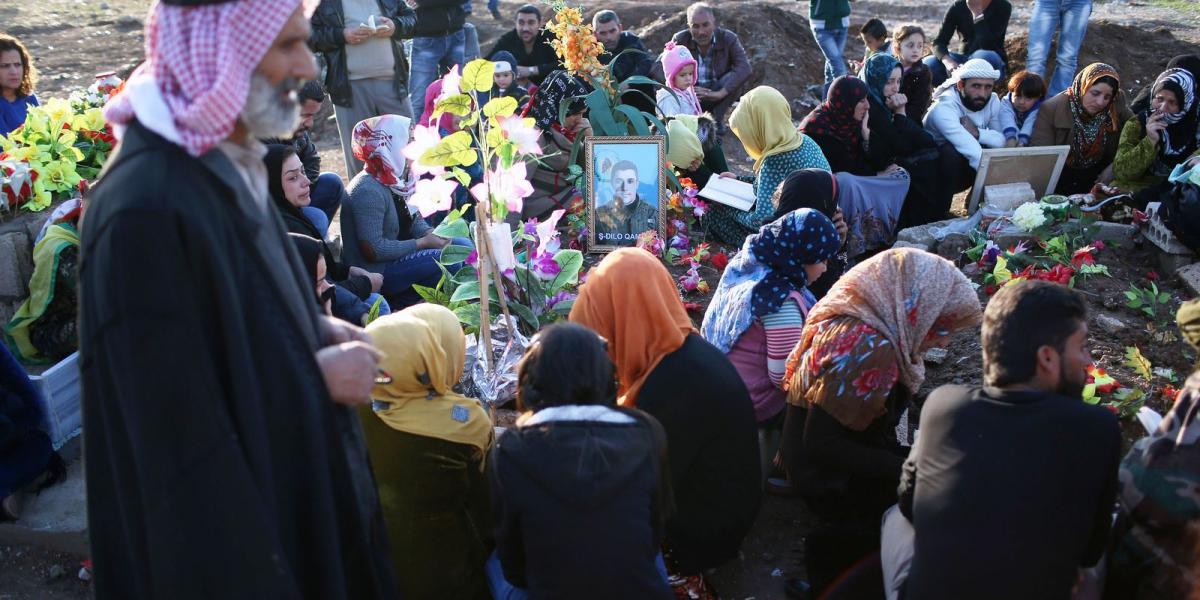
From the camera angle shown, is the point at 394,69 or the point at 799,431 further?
the point at 394,69

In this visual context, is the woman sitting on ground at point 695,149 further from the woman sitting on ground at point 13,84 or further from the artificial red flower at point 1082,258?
the woman sitting on ground at point 13,84

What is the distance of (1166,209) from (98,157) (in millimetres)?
5545

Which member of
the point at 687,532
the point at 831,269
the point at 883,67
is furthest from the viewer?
the point at 883,67

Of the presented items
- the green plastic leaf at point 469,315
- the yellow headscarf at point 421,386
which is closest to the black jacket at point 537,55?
the green plastic leaf at point 469,315

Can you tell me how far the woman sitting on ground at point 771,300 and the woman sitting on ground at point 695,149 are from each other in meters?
2.38

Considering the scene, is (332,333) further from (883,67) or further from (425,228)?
(883,67)

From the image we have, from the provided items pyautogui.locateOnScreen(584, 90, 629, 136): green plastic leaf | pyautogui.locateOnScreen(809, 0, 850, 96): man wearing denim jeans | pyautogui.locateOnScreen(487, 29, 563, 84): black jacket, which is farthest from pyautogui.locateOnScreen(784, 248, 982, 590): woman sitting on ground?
pyautogui.locateOnScreen(809, 0, 850, 96): man wearing denim jeans

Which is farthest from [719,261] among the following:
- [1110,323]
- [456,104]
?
[456,104]

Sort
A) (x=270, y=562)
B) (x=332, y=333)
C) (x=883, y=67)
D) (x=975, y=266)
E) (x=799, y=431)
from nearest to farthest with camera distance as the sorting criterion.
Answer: (x=270, y=562), (x=332, y=333), (x=799, y=431), (x=975, y=266), (x=883, y=67)

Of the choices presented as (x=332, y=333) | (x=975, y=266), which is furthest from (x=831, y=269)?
(x=332, y=333)

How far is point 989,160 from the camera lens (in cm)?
548

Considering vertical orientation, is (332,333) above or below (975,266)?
above

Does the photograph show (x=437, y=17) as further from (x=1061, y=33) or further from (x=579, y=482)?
(x=579, y=482)

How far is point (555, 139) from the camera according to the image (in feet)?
19.3
